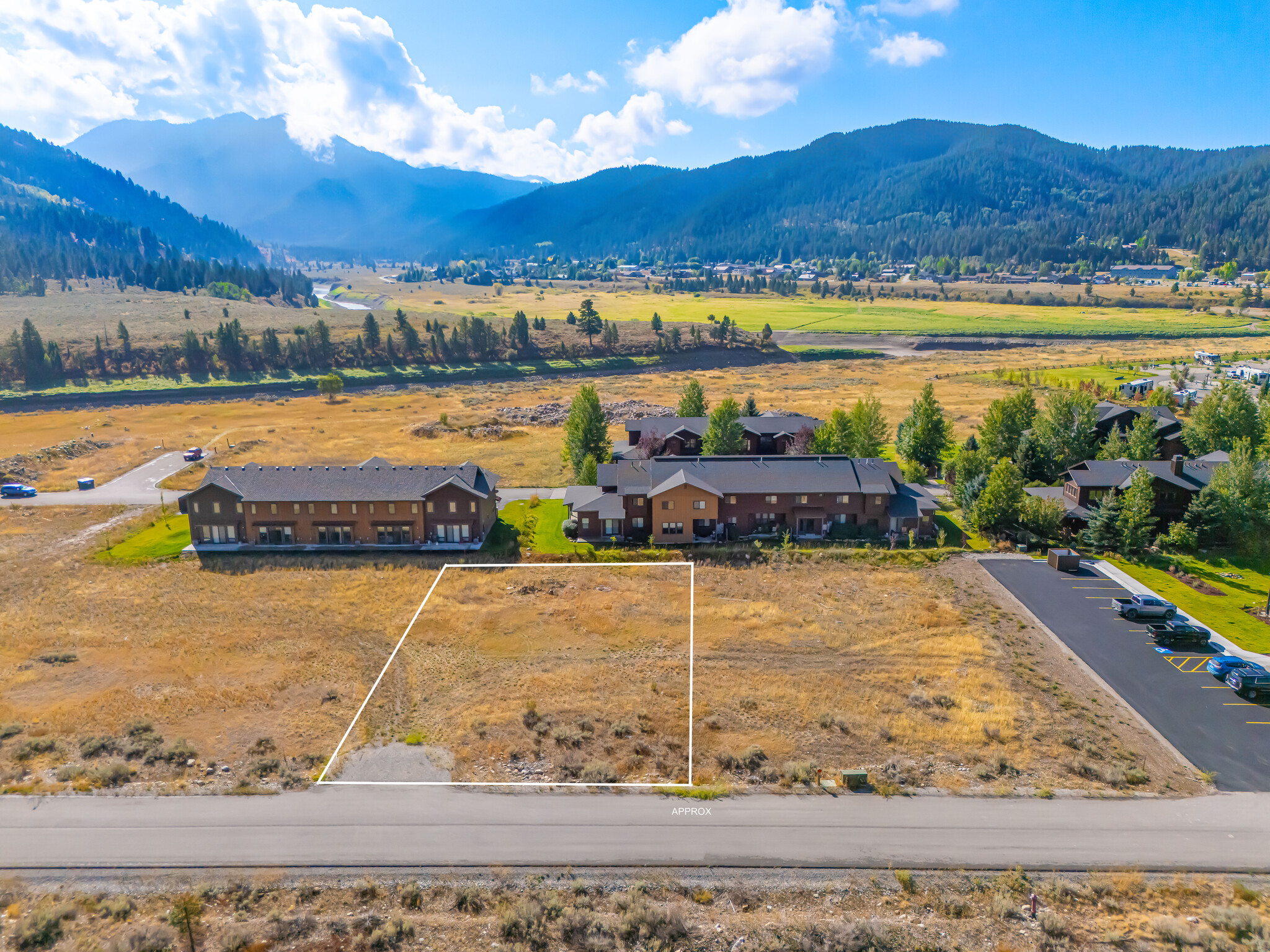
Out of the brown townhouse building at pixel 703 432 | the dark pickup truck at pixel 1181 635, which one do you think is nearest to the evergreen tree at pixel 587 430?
the brown townhouse building at pixel 703 432

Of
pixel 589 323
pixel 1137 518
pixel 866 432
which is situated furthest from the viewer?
pixel 589 323

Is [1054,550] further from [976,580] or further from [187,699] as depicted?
[187,699]

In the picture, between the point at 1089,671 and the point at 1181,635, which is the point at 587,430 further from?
the point at 1181,635

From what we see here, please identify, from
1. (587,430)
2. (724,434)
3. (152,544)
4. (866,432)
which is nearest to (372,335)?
(587,430)

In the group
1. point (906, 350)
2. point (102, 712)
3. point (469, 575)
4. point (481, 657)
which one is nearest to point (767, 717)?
point (481, 657)

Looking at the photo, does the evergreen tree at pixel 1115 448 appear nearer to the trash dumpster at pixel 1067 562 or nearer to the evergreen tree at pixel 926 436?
the evergreen tree at pixel 926 436

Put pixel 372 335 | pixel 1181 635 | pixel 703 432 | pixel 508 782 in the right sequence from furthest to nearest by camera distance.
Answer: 1. pixel 372 335
2. pixel 703 432
3. pixel 1181 635
4. pixel 508 782
